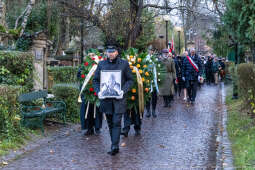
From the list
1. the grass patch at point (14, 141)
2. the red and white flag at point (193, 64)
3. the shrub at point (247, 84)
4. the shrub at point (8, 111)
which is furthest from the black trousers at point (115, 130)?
the red and white flag at point (193, 64)

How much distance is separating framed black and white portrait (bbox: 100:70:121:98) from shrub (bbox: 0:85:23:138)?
2010 mm

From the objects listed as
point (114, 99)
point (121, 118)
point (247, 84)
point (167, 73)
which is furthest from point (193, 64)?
point (114, 99)

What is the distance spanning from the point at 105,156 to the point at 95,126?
2465 millimetres

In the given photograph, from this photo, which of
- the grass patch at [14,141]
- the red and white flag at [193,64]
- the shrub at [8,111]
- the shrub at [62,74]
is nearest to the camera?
the grass patch at [14,141]

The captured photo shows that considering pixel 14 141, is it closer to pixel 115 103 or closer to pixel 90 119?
pixel 90 119

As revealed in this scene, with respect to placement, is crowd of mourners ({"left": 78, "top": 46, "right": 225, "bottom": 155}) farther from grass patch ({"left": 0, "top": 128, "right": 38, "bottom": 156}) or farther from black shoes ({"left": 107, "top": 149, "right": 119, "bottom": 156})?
grass patch ({"left": 0, "top": 128, "right": 38, "bottom": 156})

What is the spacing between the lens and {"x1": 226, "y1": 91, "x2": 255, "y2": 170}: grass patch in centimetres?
704

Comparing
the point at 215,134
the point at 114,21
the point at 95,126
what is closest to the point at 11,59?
the point at 95,126

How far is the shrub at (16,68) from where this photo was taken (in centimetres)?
1088

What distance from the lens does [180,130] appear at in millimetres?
10938

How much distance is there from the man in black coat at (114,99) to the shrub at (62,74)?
33.4 ft

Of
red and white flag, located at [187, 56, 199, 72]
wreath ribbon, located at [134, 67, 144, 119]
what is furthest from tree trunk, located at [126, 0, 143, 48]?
wreath ribbon, located at [134, 67, 144, 119]

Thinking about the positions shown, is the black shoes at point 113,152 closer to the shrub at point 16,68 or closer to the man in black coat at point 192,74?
the shrub at point 16,68

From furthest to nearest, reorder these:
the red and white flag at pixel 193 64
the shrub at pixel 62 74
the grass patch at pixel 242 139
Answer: the shrub at pixel 62 74 < the red and white flag at pixel 193 64 < the grass patch at pixel 242 139
